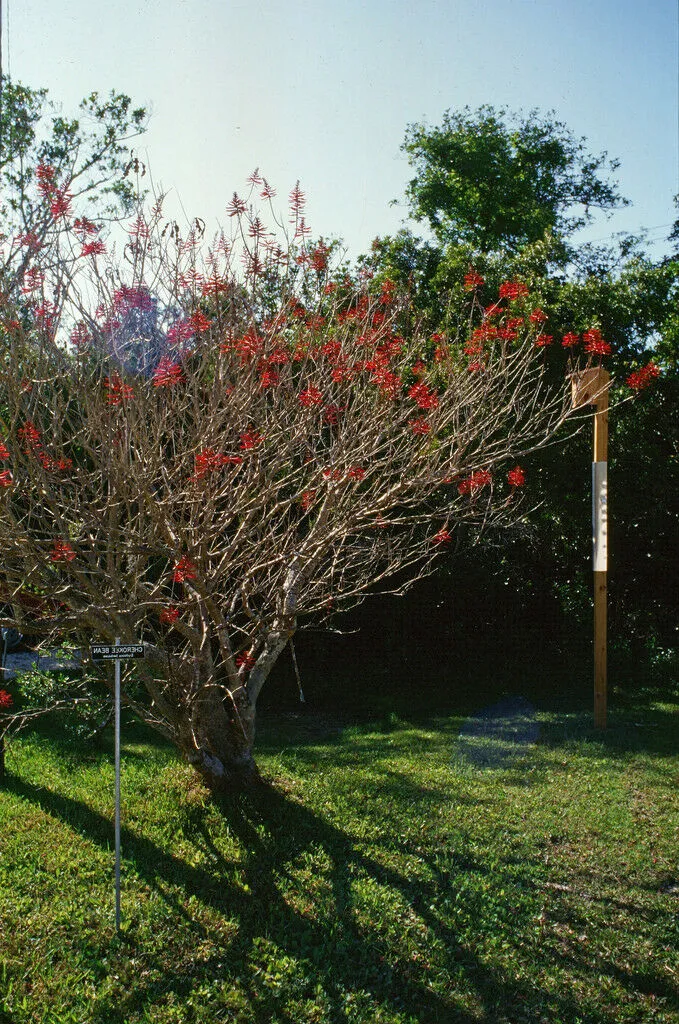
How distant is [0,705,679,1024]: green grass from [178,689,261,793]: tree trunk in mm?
153

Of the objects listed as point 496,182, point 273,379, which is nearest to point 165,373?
point 273,379

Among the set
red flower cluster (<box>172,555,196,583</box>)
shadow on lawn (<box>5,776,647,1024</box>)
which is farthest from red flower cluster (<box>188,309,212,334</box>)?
shadow on lawn (<box>5,776,647,1024</box>)

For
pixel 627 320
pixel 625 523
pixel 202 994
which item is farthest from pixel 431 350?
pixel 202 994

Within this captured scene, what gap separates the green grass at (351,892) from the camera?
3.61 m

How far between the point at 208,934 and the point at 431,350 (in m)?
7.25

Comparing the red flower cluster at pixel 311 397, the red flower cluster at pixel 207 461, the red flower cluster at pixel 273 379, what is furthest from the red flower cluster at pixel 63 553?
the red flower cluster at pixel 311 397

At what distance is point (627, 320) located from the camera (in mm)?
10711

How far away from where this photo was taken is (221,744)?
561 cm

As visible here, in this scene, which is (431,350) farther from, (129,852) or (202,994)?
(202,994)

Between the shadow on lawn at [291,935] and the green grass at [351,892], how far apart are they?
1cm

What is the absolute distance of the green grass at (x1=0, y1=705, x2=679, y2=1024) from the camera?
11.9 feet

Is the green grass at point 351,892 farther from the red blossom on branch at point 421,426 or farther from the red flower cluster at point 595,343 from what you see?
the red flower cluster at point 595,343

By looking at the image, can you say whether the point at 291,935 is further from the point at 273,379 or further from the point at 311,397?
the point at 273,379

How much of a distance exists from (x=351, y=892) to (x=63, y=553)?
2.28m
